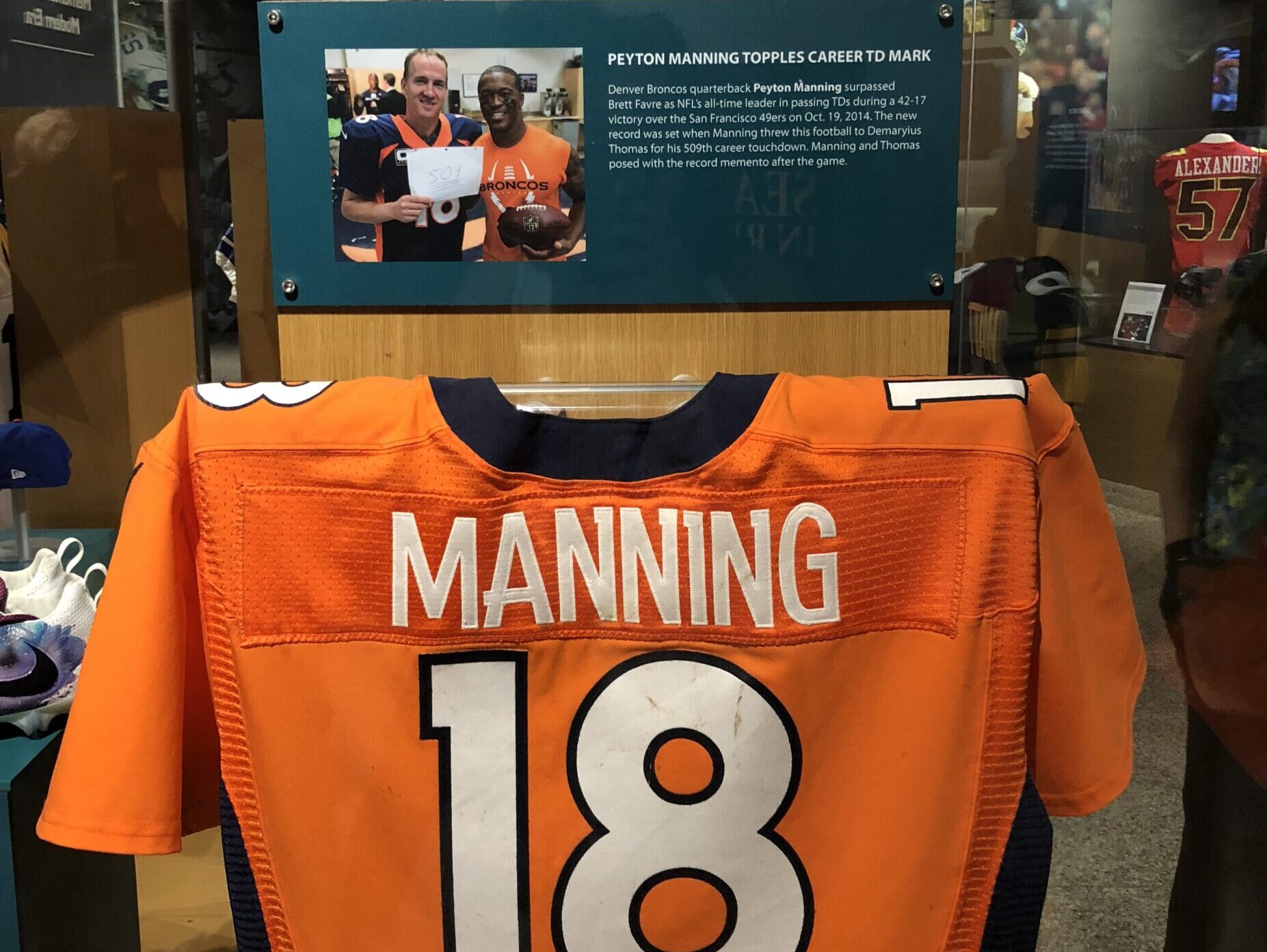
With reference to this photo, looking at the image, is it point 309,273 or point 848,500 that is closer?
point 848,500

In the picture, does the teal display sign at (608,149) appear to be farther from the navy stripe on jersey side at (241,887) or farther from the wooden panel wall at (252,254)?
the navy stripe on jersey side at (241,887)

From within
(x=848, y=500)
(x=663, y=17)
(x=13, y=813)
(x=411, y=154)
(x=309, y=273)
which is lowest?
(x=13, y=813)

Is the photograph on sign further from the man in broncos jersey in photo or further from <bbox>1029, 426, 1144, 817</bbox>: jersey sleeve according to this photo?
<bbox>1029, 426, 1144, 817</bbox>: jersey sleeve

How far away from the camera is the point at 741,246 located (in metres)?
1.06

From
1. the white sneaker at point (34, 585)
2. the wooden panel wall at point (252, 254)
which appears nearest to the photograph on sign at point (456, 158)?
the wooden panel wall at point (252, 254)

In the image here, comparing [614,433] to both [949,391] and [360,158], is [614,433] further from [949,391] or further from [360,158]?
[360,158]

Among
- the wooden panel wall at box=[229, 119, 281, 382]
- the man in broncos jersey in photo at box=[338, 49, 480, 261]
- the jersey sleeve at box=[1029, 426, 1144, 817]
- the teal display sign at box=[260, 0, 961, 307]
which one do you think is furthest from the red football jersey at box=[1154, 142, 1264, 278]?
the wooden panel wall at box=[229, 119, 281, 382]

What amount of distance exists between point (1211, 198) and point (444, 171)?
0.85 m

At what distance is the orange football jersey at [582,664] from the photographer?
2.68 ft

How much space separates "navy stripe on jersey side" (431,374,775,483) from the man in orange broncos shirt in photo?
28 cm

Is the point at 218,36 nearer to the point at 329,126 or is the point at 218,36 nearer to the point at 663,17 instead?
the point at 329,126

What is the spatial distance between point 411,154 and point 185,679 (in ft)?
1.64

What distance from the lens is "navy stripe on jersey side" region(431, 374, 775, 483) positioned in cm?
82

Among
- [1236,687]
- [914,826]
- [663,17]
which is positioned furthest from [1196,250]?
[914,826]
